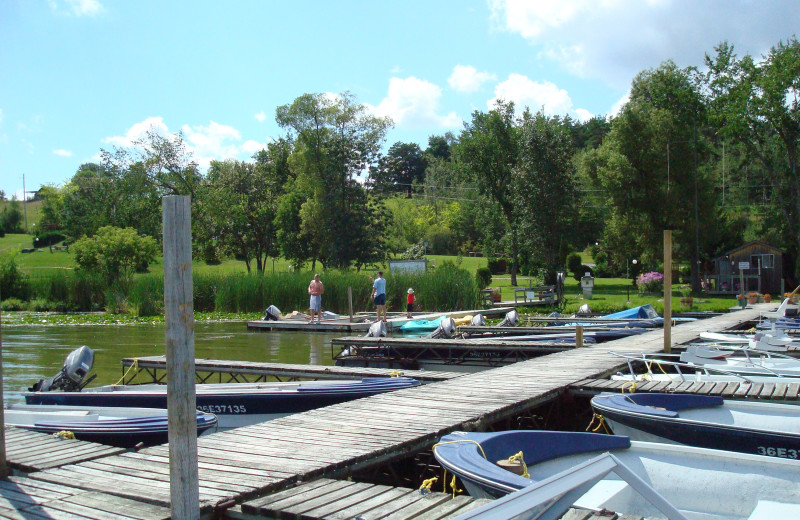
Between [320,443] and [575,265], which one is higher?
[575,265]

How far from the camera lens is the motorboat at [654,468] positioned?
17.2 feet

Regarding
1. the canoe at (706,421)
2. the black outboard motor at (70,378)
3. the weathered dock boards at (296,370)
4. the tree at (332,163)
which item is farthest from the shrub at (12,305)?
the canoe at (706,421)

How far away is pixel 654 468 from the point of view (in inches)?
224

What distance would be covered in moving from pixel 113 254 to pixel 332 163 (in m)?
14.7

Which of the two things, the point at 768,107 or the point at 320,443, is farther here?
the point at 768,107

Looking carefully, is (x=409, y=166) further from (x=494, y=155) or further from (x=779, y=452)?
(x=779, y=452)

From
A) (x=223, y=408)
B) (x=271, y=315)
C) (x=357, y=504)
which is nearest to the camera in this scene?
(x=357, y=504)

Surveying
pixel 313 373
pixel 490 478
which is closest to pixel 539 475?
pixel 490 478

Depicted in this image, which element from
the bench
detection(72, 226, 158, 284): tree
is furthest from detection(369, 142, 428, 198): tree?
the bench

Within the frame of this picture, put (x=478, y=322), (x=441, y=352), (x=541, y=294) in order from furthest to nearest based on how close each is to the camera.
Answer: (x=541, y=294) < (x=478, y=322) < (x=441, y=352)

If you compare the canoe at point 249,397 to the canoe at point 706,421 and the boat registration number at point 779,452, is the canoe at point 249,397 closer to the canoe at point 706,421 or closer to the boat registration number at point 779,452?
the canoe at point 706,421

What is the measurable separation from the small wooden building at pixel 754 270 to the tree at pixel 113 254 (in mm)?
32655

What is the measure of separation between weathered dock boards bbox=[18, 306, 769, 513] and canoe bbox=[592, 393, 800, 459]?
1.23 m

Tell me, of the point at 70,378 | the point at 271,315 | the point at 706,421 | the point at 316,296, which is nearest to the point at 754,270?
the point at 316,296
